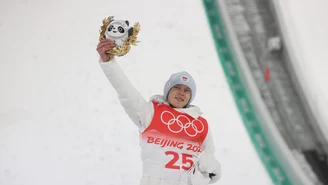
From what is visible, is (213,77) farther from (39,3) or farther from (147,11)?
(39,3)

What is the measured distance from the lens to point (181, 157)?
1401 millimetres

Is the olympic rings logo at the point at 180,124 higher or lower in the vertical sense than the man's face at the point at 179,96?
lower

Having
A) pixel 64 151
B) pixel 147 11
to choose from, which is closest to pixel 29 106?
pixel 64 151

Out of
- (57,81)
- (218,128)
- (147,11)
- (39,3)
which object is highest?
(39,3)

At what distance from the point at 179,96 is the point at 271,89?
1063mm

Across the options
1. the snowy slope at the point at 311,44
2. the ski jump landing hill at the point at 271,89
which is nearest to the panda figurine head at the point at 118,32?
the ski jump landing hill at the point at 271,89

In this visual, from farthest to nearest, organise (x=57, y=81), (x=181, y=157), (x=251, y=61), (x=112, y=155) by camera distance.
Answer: (x=251, y=61) → (x=57, y=81) → (x=112, y=155) → (x=181, y=157)

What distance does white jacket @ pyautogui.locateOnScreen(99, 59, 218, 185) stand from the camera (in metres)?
1.35

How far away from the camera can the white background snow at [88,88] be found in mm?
2123

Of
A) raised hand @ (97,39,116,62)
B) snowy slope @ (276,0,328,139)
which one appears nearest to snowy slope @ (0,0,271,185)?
snowy slope @ (276,0,328,139)

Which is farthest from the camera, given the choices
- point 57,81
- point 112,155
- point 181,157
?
point 57,81

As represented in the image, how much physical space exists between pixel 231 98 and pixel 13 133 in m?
0.96

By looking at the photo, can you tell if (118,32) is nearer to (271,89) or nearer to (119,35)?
(119,35)

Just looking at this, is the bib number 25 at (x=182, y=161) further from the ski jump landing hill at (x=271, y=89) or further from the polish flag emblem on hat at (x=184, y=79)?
the ski jump landing hill at (x=271, y=89)
